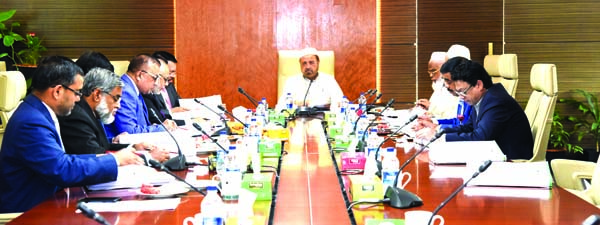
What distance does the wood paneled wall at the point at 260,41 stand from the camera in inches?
325

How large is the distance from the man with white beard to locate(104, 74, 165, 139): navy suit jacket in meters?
0.69

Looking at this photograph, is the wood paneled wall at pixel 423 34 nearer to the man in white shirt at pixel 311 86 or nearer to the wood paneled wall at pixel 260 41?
the wood paneled wall at pixel 260 41

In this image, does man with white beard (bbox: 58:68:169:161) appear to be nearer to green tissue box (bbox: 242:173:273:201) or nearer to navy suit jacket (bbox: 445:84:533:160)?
green tissue box (bbox: 242:173:273:201)

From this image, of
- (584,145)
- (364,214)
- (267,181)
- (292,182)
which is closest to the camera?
(364,214)

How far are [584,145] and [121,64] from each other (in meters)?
4.49

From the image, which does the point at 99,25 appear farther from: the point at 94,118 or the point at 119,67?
the point at 94,118

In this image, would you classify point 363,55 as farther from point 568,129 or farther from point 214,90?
point 568,129

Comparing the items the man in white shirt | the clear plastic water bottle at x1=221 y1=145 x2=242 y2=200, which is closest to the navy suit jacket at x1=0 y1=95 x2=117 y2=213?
the clear plastic water bottle at x1=221 y1=145 x2=242 y2=200

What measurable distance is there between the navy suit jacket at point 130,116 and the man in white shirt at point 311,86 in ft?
6.73

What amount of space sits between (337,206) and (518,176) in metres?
0.77

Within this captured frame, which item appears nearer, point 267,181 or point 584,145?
point 267,181

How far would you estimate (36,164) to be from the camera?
3.08 meters

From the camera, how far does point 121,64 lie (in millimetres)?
7133

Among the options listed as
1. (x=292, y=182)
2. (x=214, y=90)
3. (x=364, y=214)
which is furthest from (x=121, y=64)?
(x=364, y=214)
